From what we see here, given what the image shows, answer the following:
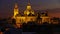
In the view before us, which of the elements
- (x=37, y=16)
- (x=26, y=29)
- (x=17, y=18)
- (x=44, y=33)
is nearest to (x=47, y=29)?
(x=44, y=33)

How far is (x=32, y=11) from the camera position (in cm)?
4056

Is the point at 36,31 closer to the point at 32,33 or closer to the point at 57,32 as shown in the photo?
the point at 32,33

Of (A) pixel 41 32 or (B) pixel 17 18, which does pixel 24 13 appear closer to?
(B) pixel 17 18

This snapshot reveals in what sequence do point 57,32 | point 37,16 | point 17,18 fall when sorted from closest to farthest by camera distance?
point 57,32
point 37,16
point 17,18

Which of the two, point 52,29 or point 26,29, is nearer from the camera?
point 52,29

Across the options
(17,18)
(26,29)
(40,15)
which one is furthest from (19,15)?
(26,29)

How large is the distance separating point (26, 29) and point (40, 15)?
78.2 feet

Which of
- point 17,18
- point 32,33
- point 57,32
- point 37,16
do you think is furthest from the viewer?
point 17,18

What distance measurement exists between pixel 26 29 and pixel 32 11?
2565cm

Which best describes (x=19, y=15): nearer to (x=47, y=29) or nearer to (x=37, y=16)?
(x=37, y=16)

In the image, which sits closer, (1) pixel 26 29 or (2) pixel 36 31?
(2) pixel 36 31

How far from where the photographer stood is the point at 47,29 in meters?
13.5

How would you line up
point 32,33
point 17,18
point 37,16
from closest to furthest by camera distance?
point 32,33 → point 37,16 → point 17,18

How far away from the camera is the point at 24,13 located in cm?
4081
